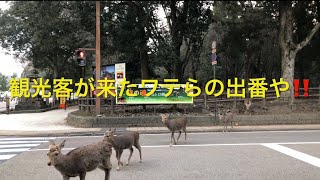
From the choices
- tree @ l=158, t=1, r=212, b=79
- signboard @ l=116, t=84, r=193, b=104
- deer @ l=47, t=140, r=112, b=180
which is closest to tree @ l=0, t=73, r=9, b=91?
tree @ l=158, t=1, r=212, b=79

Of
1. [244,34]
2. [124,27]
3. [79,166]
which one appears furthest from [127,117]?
[244,34]

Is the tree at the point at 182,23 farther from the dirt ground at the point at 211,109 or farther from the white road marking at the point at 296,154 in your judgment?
the white road marking at the point at 296,154

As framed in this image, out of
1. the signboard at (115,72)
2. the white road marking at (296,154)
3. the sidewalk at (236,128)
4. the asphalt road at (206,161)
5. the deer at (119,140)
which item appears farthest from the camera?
A: the signboard at (115,72)

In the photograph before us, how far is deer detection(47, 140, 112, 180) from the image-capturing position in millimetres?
5957

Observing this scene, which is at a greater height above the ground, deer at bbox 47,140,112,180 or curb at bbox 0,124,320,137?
deer at bbox 47,140,112,180

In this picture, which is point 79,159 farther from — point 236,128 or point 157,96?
point 157,96

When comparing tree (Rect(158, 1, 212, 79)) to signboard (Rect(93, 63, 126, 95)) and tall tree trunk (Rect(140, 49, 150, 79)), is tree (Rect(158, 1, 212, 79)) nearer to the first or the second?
tall tree trunk (Rect(140, 49, 150, 79))

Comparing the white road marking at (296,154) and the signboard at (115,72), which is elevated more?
the signboard at (115,72)

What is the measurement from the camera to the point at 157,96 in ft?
65.2

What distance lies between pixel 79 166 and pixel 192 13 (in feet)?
61.0

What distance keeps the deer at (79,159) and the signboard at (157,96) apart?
12.7 m

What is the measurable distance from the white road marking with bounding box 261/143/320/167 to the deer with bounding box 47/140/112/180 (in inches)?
212

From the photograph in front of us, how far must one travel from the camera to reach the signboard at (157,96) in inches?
777

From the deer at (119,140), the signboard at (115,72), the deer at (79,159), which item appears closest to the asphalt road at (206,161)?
the deer at (119,140)
